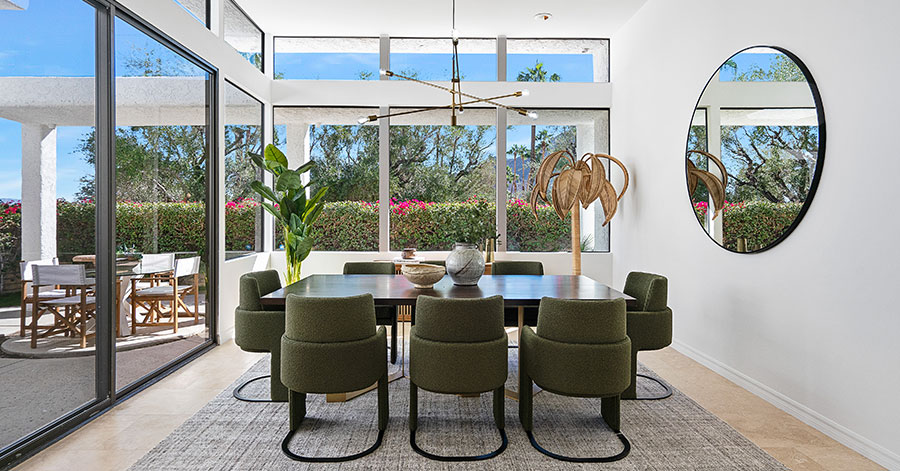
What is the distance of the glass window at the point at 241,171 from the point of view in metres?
5.14

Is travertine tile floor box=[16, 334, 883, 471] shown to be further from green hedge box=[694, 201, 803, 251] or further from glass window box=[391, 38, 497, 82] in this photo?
glass window box=[391, 38, 497, 82]

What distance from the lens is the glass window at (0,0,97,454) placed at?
257 cm

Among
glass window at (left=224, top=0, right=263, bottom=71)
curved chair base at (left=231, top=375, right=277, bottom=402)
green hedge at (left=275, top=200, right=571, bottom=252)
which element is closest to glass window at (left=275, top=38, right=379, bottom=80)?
glass window at (left=224, top=0, right=263, bottom=71)

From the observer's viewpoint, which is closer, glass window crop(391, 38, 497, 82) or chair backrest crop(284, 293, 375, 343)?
chair backrest crop(284, 293, 375, 343)

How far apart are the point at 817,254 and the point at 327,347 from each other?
284 cm

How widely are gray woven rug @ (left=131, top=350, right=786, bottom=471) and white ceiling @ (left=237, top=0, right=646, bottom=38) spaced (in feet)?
12.9

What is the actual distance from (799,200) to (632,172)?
2.59m

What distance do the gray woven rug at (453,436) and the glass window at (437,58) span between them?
427cm

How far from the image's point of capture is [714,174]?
3.97 meters

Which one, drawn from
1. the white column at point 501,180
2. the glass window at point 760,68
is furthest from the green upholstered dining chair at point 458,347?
the white column at point 501,180

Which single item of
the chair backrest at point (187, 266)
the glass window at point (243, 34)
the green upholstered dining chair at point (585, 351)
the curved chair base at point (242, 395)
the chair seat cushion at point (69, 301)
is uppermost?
the glass window at point (243, 34)

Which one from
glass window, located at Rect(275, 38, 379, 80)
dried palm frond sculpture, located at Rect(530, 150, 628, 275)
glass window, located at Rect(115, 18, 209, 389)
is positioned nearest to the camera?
glass window, located at Rect(115, 18, 209, 389)

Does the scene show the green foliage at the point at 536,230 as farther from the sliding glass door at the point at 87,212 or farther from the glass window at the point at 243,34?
the sliding glass door at the point at 87,212

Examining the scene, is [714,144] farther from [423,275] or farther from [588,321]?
[423,275]
